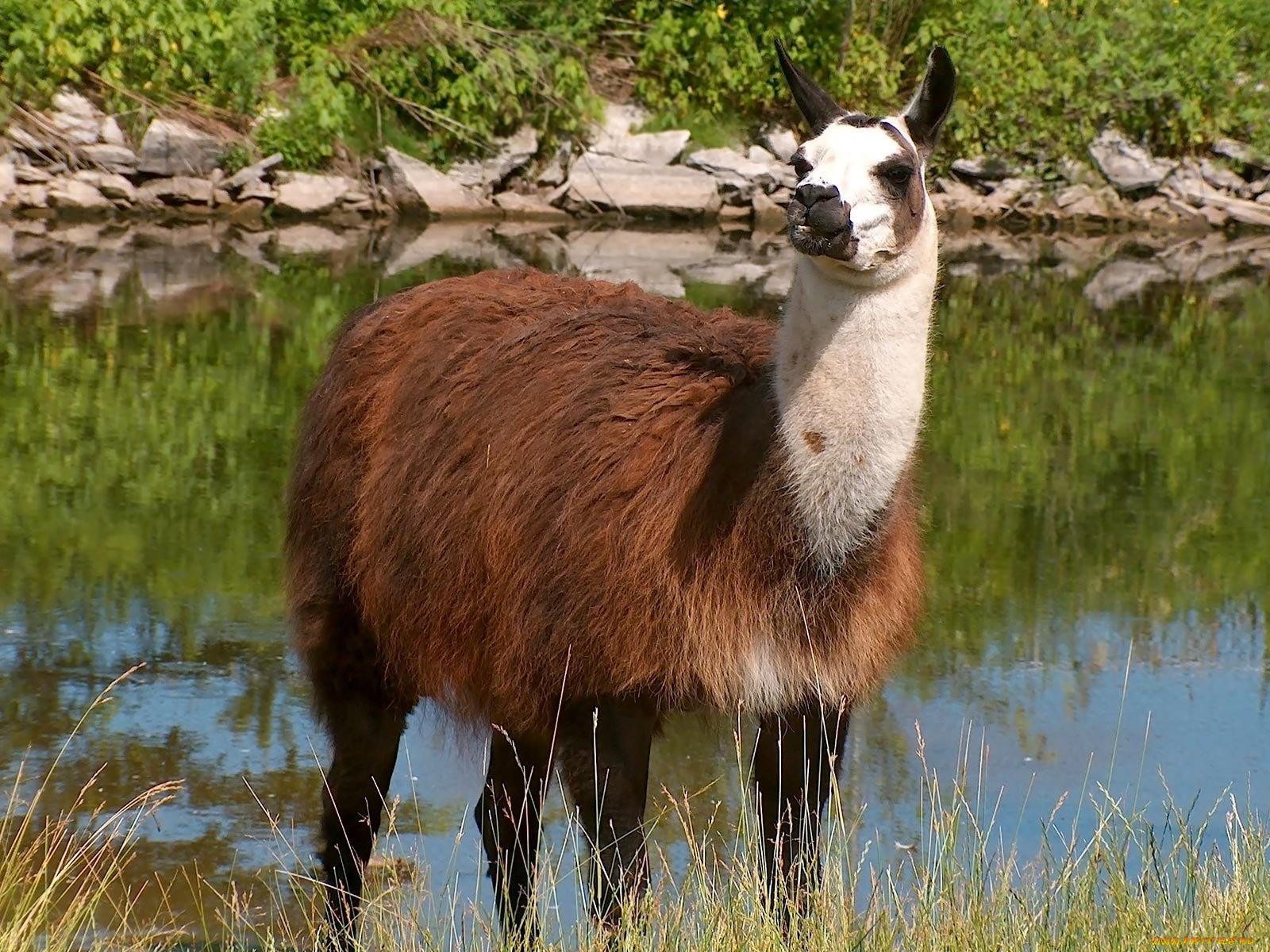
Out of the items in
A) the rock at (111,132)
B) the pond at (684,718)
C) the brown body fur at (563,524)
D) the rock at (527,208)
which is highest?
the rock at (111,132)

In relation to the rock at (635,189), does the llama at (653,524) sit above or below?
below

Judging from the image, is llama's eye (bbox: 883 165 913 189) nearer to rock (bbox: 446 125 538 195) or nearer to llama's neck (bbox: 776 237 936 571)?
llama's neck (bbox: 776 237 936 571)

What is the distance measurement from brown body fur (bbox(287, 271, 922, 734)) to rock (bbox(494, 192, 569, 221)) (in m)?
15.2

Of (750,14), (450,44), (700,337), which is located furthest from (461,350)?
(750,14)

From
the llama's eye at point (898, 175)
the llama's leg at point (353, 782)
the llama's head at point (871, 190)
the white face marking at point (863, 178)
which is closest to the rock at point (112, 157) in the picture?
the llama's leg at point (353, 782)

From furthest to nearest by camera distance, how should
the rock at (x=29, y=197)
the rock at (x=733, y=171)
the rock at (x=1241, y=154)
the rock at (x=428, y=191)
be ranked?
the rock at (x=1241, y=154)
the rock at (x=733, y=171)
the rock at (x=428, y=191)
the rock at (x=29, y=197)

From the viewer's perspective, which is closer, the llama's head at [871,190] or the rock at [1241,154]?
the llama's head at [871,190]

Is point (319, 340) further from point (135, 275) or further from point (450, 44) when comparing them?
point (450, 44)

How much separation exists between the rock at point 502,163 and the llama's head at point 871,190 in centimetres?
1661

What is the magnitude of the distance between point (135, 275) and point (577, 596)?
11.4 metres

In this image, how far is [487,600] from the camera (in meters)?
4.07

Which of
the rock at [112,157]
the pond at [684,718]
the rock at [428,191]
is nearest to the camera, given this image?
the pond at [684,718]

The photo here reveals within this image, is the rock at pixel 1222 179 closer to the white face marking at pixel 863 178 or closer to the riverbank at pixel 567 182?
the riverbank at pixel 567 182

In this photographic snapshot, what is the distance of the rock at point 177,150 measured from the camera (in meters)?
18.5
